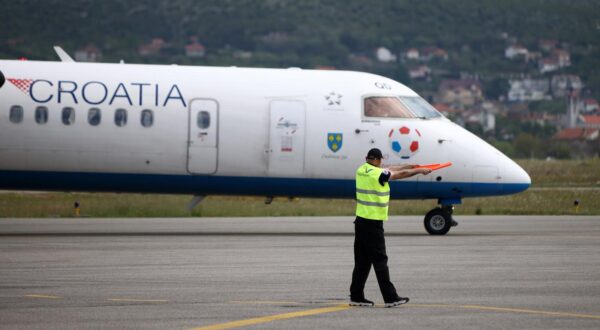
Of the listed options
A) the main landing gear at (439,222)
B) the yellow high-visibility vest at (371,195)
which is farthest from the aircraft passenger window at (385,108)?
the yellow high-visibility vest at (371,195)

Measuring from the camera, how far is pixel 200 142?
29.6 meters

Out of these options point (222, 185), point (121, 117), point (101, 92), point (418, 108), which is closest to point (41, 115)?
point (101, 92)

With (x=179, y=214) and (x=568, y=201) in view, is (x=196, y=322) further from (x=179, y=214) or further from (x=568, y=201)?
(x=568, y=201)

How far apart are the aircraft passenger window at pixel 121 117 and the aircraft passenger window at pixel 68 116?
2.98ft

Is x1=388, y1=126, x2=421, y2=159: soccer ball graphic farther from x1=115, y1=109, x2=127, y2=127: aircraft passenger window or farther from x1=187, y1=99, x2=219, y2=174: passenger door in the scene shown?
x1=115, y1=109, x2=127, y2=127: aircraft passenger window

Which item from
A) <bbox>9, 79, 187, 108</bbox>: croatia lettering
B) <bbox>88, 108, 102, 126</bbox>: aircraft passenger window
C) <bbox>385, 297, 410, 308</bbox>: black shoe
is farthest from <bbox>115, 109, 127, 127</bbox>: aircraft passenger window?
<bbox>385, 297, 410, 308</bbox>: black shoe

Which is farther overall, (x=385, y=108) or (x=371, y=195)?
(x=385, y=108)

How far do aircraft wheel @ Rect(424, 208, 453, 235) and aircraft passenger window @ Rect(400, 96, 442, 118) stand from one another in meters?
2.05

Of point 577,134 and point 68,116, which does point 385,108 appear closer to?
point 68,116

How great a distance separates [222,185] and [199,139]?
109 centimetres

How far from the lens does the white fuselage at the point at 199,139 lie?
2945 cm

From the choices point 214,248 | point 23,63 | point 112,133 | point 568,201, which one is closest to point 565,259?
point 214,248

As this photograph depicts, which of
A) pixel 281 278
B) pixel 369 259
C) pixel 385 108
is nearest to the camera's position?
pixel 369 259

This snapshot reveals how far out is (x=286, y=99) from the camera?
97.8 ft
